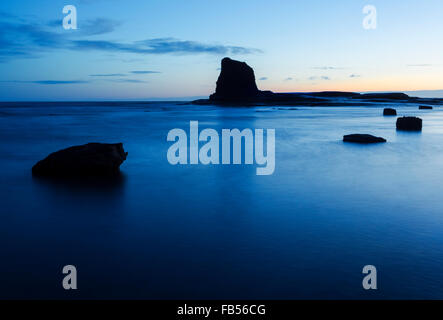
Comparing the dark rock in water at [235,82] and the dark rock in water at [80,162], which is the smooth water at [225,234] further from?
the dark rock in water at [235,82]

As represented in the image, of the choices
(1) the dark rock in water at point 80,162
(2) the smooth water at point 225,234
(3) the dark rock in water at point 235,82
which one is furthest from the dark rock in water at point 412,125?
(3) the dark rock in water at point 235,82

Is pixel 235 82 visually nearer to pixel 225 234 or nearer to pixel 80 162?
pixel 80 162

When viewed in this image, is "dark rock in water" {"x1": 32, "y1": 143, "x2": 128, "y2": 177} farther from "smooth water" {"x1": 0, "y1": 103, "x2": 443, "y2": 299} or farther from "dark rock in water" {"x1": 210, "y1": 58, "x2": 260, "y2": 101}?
"dark rock in water" {"x1": 210, "y1": 58, "x2": 260, "y2": 101}

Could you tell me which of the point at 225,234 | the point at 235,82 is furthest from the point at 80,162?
the point at 235,82

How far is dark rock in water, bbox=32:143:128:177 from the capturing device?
36.1ft

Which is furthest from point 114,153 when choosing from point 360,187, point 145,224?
point 360,187

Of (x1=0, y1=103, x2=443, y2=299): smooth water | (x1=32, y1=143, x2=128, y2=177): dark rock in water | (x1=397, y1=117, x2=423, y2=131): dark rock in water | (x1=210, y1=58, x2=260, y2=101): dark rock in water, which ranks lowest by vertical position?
(x1=0, y1=103, x2=443, y2=299): smooth water

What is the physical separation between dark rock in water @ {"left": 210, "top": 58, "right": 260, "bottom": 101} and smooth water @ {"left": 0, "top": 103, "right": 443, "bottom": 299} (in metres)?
126

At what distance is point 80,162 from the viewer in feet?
36.1

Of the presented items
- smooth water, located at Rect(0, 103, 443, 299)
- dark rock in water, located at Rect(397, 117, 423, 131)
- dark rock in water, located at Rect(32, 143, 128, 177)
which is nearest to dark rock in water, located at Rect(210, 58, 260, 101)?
dark rock in water, located at Rect(397, 117, 423, 131)

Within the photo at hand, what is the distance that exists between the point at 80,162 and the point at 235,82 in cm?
12843

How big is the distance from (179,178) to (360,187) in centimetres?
529

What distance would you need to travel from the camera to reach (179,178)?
11.9 meters
